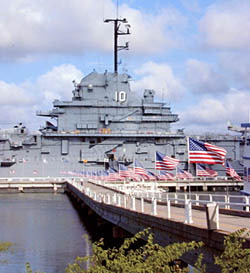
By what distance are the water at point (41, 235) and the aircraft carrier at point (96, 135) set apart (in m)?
17.7

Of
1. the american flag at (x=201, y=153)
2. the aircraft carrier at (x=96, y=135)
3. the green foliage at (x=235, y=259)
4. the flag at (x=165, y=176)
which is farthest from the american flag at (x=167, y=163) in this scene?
the green foliage at (x=235, y=259)

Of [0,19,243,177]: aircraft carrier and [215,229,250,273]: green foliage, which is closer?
[215,229,250,273]: green foliage

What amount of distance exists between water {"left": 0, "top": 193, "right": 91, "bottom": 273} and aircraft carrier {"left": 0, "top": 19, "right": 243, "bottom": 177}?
58.1 ft

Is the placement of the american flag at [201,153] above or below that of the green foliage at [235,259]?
above

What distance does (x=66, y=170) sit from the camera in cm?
6800

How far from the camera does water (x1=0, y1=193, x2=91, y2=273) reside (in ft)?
73.6

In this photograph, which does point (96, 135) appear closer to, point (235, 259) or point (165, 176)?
point (165, 176)

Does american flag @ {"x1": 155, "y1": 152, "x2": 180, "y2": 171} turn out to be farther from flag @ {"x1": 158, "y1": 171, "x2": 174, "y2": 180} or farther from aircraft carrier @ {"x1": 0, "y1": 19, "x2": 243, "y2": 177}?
aircraft carrier @ {"x1": 0, "y1": 19, "x2": 243, "y2": 177}

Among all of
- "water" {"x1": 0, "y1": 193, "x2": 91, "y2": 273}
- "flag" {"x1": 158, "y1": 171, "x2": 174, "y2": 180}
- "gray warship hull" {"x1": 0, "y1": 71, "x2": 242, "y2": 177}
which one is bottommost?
"water" {"x1": 0, "y1": 193, "x2": 91, "y2": 273}

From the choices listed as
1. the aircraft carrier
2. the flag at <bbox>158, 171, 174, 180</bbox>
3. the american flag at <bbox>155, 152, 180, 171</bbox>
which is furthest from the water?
the aircraft carrier

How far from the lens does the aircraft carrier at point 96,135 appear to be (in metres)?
66.9

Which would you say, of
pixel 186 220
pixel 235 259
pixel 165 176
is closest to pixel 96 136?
pixel 165 176

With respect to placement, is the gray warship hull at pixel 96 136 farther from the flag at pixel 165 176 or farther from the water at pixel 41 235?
the water at pixel 41 235

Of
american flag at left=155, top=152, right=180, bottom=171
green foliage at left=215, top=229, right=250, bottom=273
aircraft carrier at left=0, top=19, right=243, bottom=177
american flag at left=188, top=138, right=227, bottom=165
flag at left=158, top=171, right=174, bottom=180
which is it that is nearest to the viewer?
green foliage at left=215, top=229, right=250, bottom=273
